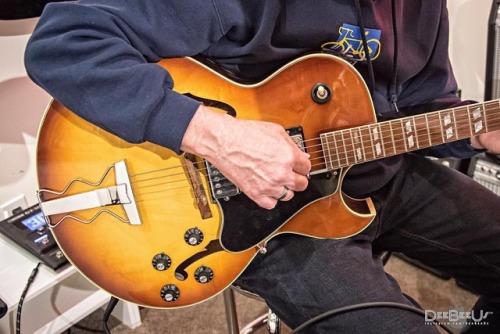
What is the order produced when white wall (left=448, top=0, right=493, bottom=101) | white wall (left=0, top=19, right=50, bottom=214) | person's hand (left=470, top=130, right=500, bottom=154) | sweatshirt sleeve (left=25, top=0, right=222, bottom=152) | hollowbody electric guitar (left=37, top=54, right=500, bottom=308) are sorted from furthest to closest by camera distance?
white wall (left=448, top=0, right=493, bottom=101) → white wall (left=0, top=19, right=50, bottom=214) → person's hand (left=470, top=130, right=500, bottom=154) → hollowbody electric guitar (left=37, top=54, right=500, bottom=308) → sweatshirt sleeve (left=25, top=0, right=222, bottom=152)

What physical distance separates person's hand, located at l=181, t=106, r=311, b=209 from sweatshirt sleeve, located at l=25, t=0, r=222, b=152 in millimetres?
32

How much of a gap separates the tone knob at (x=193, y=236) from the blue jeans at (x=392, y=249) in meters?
0.13

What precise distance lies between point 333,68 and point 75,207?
525mm

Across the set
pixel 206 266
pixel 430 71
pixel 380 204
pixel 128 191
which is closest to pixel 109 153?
pixel 128 191

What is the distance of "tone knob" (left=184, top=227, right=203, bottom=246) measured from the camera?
981 millimetres

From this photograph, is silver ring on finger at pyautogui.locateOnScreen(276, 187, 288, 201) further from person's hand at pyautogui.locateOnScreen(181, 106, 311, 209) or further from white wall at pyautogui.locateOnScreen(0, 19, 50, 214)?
white wall at pyautogui.locateOnScreen(0, 19, 50, 214)

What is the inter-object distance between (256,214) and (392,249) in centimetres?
42

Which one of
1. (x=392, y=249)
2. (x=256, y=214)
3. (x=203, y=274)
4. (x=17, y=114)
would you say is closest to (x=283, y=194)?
(x=256, y=214)

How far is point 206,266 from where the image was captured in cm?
100

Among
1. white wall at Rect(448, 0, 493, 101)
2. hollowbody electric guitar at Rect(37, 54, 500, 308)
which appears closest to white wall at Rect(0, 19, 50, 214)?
hollowbody electric guitar at Rect(37, 54, 500, 308)

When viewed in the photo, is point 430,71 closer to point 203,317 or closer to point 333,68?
point 333,68

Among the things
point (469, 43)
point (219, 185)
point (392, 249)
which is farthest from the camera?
point (469, 43)

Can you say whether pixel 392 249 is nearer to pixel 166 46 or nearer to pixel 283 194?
pixel 283 194

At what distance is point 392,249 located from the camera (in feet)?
4.09
